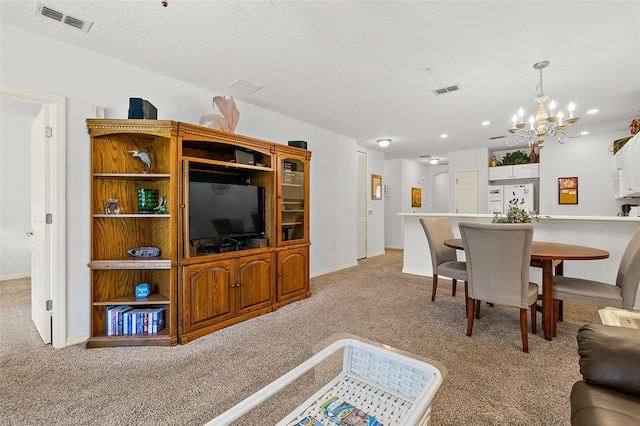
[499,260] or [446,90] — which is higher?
[446,90]

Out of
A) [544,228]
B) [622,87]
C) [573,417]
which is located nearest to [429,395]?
[573,417]

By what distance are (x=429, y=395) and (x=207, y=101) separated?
11.3 ft

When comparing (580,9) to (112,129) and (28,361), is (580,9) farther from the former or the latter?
(28,361)

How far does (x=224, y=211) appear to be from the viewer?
2961mm

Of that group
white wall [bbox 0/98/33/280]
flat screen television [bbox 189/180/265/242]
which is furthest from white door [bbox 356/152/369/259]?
white wall [bbox 0/98/33/280]

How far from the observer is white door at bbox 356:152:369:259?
6262mm

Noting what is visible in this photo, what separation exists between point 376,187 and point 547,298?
4.60 meters

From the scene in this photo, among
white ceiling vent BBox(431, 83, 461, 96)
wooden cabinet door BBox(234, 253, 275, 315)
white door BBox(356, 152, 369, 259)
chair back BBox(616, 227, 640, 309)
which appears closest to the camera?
chair back BBox(616, 227, 640, 309)

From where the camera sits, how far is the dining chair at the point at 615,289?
2207mm

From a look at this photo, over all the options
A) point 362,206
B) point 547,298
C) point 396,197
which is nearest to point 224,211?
point 547,298

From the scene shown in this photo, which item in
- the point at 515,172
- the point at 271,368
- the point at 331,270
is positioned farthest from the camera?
the point at 515,172

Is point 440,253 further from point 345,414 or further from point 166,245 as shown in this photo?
point 166,245

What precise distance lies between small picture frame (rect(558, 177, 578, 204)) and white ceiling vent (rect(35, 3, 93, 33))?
7239 millimetres

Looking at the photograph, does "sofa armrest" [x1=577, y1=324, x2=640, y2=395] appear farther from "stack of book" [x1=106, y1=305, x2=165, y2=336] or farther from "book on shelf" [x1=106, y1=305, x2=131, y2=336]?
"book on shelf" [x1=106, y1=305, x2=131, y2=336]
